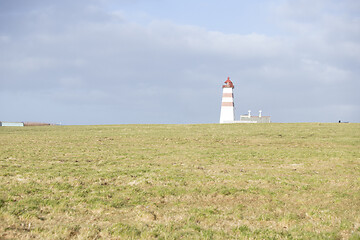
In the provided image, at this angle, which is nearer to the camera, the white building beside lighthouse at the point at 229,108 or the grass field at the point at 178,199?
the grass field at the point at 178,199

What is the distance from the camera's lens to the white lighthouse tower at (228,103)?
85625mm

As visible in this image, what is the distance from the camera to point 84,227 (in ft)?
32.0

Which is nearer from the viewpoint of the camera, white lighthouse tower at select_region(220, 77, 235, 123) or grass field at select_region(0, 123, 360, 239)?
grass field at select_region(0, 123, 360, 239)

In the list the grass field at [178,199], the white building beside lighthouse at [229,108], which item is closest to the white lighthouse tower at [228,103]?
the white building beside lighthouse at [229,108]

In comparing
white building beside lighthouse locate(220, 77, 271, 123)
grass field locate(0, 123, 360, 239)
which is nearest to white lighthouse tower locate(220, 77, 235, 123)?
white building beside lighthouse locate(220, 77, 271, 123)

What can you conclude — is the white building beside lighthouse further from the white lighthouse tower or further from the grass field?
the grass field

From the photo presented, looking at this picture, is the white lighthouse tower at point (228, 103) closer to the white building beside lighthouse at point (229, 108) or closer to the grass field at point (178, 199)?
the white building beside lighthouse at point (229, 108)

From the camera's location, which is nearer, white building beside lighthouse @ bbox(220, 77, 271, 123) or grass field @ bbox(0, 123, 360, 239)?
grass field @ bbox(0, 123, 360, 239)

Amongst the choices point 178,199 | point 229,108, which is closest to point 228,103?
point 229,108

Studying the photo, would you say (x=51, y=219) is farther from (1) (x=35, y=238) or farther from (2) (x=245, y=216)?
(2) (x=245, y=216)

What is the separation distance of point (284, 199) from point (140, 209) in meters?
5.70

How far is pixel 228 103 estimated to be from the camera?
85.9 metres

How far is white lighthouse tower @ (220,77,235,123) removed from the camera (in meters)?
85.6

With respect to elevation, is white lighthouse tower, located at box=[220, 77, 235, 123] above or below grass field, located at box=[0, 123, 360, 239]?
above
